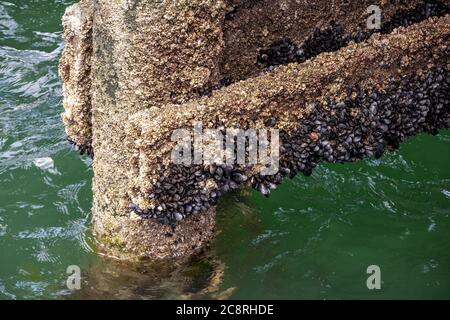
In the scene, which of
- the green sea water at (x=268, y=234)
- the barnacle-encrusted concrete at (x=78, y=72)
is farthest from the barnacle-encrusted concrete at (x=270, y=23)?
the green sea water at (x=268, y=234)

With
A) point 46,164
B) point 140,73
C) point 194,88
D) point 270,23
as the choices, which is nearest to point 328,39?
point 270,23

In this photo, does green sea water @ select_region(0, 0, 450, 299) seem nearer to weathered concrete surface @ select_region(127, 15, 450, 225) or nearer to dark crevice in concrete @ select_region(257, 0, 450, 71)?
weathered concrete surface @ select_region(127, 15, 450, 225)

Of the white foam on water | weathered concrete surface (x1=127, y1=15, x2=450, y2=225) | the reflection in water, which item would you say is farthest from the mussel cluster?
the white foam on water

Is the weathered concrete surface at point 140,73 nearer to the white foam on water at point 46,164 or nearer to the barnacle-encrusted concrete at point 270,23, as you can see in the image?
the barnacle-encrusted concrete at point 270,23

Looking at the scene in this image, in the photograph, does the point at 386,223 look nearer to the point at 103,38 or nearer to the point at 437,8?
the point at 437,8

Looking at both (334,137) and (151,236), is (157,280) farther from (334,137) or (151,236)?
(334,137)

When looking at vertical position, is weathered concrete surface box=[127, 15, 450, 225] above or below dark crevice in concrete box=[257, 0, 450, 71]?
below

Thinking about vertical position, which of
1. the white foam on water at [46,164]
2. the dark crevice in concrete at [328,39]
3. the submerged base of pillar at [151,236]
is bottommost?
the submerged base of pillar at [151,236]
